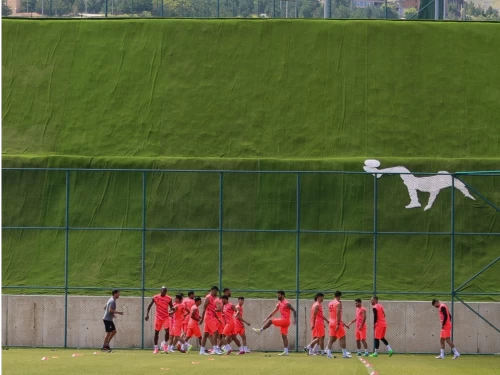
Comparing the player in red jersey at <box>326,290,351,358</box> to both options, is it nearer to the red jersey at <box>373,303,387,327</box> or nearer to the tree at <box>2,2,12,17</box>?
the red jersey at <box>373,303,387,327</box>

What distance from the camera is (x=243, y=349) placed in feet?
92.5

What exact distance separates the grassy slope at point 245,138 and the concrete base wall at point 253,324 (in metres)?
1.79

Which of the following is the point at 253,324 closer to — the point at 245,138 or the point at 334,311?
the point at 334,311

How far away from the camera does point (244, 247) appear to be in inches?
1345

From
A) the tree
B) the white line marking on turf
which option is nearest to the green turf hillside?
the tree

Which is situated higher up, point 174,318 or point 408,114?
point 408,114

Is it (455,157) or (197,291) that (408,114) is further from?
(197,291)

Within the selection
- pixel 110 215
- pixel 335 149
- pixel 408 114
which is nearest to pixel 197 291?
pixel 110 215

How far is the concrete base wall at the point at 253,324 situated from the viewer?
31000 millimetres

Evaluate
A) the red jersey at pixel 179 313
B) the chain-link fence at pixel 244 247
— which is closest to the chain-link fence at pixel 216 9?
the chain-link fence at pixel 244 247

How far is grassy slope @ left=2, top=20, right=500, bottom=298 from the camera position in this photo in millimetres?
33969

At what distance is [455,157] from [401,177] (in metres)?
2.51

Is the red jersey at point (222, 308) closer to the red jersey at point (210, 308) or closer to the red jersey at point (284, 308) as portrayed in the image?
the red jersey at point (210, 308)

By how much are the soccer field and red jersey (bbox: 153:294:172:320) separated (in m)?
1.14
